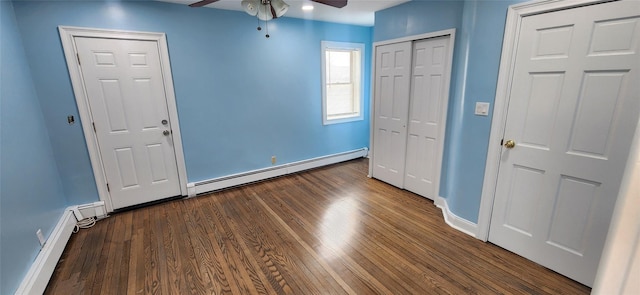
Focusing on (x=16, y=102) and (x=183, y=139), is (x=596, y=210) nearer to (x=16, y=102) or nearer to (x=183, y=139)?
(x=183, y=139)

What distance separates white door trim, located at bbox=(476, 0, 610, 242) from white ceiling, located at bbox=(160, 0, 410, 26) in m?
1.39

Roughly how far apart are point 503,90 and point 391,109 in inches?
58.4

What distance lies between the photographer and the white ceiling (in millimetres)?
3037

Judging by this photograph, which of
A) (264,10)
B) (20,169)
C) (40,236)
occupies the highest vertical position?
(264,10)

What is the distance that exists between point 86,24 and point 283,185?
9.07 feet

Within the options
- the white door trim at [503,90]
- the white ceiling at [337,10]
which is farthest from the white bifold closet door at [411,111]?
the white door trim at [503,90]

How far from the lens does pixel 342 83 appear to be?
15.2ft

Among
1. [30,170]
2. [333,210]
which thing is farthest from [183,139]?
[333,210]

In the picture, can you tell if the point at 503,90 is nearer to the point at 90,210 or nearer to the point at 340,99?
the point at 340,99

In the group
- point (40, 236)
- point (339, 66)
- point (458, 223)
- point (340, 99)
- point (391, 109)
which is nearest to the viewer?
point (40, 236)

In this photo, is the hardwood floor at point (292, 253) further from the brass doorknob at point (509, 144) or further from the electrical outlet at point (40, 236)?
the brass doorknob at point (509, 144)

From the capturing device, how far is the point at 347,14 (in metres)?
3.65

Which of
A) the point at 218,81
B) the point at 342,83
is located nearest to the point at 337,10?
the point at 342,83

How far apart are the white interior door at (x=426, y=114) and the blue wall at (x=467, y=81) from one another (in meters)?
0.14
